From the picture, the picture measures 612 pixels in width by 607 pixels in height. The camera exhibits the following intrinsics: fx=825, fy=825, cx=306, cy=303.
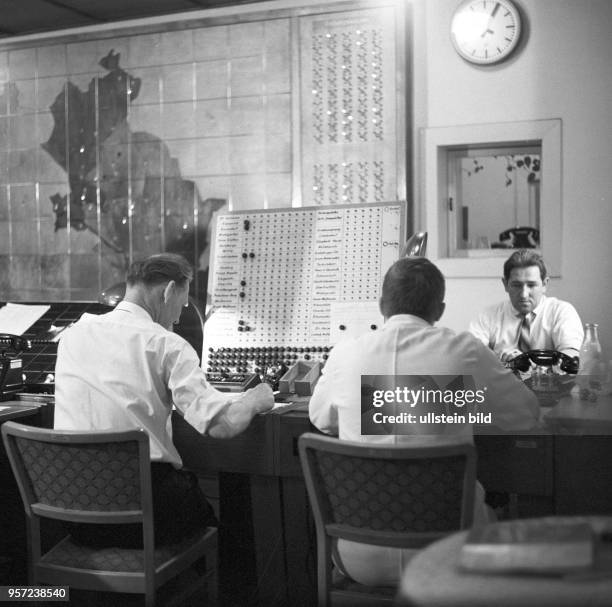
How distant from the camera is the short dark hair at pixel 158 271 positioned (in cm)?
268

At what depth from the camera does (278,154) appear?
4746mm

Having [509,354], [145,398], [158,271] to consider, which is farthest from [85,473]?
[509,354]

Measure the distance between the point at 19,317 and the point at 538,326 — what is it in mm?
2832

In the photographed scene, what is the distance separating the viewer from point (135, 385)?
2428mm

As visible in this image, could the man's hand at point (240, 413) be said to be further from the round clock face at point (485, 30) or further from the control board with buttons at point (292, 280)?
the round clock face at point (485, 30)

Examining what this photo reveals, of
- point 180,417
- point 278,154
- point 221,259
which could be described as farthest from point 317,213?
point 180,417

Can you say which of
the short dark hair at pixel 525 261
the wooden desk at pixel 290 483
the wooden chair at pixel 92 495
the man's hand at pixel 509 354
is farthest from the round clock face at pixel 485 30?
the wooden chair at pixel 92 495

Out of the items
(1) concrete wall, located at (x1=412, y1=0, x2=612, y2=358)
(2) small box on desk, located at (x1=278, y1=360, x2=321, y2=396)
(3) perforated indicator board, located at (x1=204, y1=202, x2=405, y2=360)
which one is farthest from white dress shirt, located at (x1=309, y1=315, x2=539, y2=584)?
(1) concrete wall, located at (x1=412, y1=0, x2=612, y2=358)

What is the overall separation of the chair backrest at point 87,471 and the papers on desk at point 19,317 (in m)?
2.43

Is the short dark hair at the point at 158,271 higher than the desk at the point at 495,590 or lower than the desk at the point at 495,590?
higher

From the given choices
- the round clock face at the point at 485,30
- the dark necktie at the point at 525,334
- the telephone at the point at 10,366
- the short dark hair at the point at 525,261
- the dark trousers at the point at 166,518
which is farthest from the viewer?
the round clock face at the point at 485,30

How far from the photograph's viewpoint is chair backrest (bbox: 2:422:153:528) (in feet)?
6.96

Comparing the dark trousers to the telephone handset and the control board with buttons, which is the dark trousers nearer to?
the control board with buttons

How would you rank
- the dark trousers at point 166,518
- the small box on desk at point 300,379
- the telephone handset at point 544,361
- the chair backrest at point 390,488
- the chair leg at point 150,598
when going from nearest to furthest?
the chair backrest at point 390,488, the chair leg at point 150,598, the dark trousers at point 166,518, the telephone handset at point 544,361, the small box on desk at point 300,379
